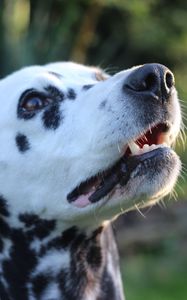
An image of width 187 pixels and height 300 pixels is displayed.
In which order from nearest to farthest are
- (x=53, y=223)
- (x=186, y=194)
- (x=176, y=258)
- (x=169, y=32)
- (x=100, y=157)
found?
(x=100, y=157)
(x=53, y=223)
(x=176, y=258)
(x=186, y=194)
(x=169, y=32)

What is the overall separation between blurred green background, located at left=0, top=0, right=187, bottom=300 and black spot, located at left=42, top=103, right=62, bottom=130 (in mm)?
3203

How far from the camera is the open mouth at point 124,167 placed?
12.3ft

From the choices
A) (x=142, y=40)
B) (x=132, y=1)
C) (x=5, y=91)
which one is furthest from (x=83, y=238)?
(x=142, y=40)

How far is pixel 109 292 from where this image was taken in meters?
4.17

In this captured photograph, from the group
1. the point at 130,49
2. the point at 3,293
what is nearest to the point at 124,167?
the point at 3,293

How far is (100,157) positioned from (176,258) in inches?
220

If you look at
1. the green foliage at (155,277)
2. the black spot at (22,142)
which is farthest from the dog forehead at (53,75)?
the green foliage at (155,277)

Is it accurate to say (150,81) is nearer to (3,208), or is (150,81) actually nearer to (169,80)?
(169,80)

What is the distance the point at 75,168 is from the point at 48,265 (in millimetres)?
550

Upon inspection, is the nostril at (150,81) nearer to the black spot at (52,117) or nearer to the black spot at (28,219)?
the black spot at (52,117)

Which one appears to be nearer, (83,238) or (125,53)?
(83,238)

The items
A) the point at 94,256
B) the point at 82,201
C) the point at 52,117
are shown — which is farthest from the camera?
the point at 94,256

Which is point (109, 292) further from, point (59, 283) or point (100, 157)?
point (100, 157)

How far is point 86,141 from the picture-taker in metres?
3.79
